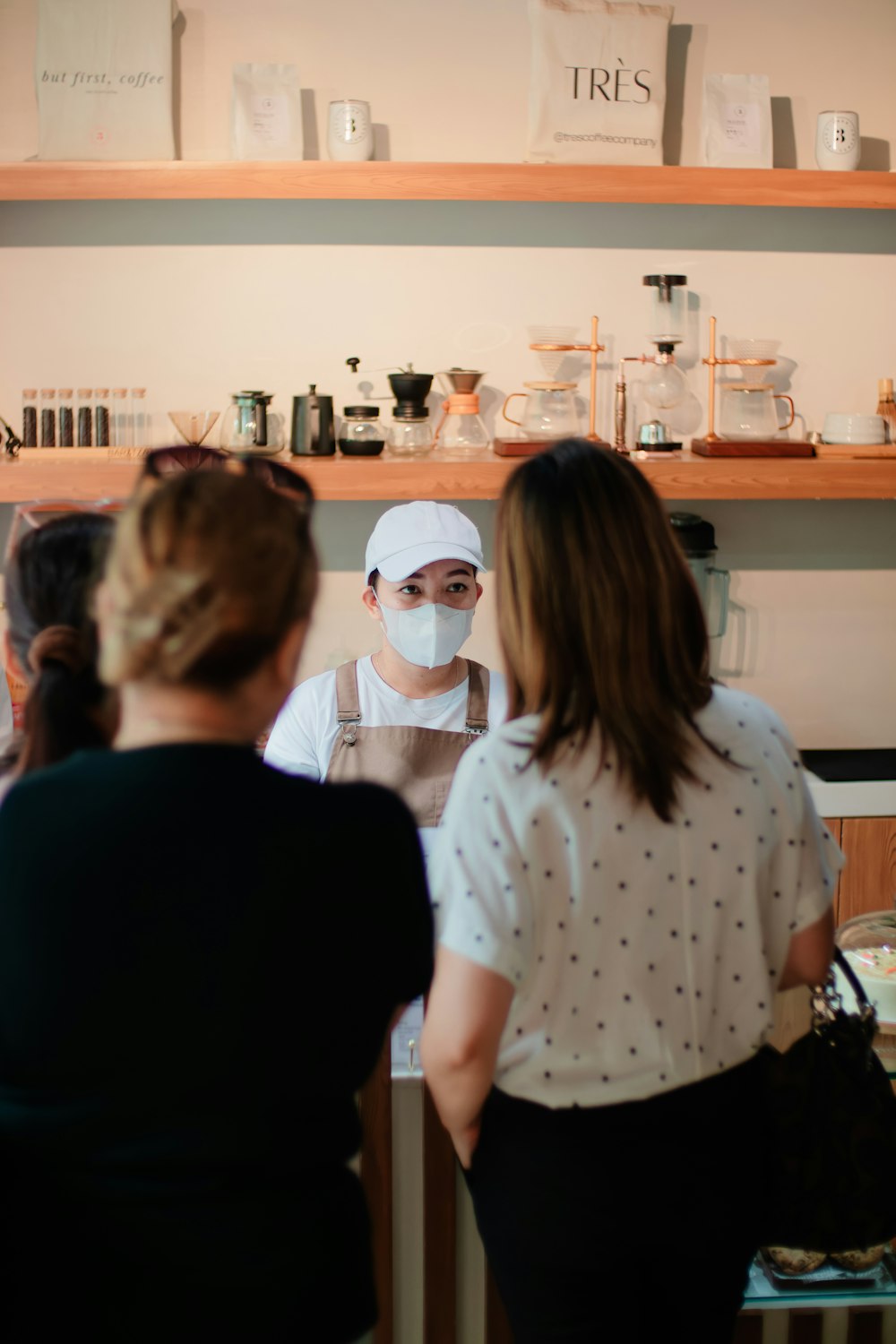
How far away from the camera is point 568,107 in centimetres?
305

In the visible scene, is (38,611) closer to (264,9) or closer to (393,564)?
(393,564)

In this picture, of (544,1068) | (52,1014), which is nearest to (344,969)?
(52,1014)

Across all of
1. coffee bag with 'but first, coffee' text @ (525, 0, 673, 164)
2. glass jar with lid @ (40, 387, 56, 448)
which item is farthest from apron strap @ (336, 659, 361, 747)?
coffee bag with 'but first, coffee' text @ (525, 0, 673, 164)

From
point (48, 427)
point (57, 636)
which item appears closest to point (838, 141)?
point (48, 427)

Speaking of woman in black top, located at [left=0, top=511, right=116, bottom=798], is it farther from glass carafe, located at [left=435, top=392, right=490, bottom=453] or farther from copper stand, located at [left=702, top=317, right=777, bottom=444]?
copper stand, located at [left=702, top=317, right=777, bottom=444]

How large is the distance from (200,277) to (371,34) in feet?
2.40

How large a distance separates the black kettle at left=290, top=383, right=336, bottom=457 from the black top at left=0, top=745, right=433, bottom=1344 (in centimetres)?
240

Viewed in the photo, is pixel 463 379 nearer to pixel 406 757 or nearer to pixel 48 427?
pixel 48 427

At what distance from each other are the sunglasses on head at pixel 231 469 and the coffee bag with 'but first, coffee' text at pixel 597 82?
7.19 feet

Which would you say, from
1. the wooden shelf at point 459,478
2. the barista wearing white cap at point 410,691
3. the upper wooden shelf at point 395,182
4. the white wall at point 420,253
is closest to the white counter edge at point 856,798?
the wooden shelf at point 459,478

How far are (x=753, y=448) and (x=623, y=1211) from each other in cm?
240

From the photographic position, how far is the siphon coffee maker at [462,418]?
3.16 metres

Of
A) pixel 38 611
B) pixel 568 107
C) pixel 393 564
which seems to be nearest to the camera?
pixel 38 611

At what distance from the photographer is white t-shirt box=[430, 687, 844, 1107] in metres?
1.08
